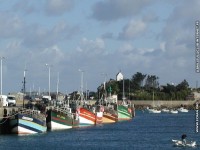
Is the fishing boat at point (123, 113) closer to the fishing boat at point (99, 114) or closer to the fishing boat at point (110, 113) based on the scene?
the fishing boat at point (110, 113)

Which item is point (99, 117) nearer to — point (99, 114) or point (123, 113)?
point (99, 114)

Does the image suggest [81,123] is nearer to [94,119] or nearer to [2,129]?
[94,119]

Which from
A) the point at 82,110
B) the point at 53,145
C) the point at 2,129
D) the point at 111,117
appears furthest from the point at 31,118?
the point at 111,117

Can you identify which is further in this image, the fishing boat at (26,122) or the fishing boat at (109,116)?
the fishing boat at (109,116)

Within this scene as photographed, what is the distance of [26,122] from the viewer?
88.9 meters

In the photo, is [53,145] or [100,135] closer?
[53,145]

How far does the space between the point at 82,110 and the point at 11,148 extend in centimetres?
4635

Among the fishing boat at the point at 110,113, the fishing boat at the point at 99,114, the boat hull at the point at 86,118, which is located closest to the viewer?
the boat hull at the point at 86,118

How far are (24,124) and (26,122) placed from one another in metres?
0.34

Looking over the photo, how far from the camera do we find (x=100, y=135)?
9931cm

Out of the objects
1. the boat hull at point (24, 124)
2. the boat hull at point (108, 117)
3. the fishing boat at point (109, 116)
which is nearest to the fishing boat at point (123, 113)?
the fishing boat at point (109, 116)

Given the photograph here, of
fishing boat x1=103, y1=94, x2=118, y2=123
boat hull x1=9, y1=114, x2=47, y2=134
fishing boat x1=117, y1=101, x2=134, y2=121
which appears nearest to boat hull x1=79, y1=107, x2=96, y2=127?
fishing boat x1=103, y1=94, x2=118, y2=123

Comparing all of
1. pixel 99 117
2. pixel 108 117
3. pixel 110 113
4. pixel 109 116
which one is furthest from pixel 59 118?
pixel 110 113

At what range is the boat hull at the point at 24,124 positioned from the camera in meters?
87.8
